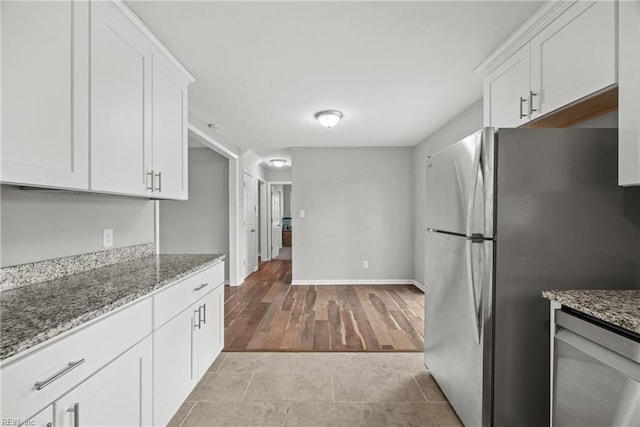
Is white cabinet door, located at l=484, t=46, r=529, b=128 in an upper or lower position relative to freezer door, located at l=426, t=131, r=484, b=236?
upper

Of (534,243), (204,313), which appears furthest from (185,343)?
(534,243)

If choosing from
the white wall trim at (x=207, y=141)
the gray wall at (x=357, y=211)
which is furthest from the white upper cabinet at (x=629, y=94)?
the gray wall at (x=357, y=211)

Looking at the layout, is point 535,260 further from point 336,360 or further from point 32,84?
point 32,84

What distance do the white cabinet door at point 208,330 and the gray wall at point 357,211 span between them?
278 cm

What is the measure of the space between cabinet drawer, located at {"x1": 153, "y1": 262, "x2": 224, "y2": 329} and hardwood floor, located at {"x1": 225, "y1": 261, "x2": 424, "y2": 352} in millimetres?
850

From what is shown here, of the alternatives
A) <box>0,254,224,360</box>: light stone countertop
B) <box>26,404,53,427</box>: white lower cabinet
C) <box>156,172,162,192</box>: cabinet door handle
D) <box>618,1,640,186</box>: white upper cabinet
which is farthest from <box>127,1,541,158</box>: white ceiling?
<box>26,404,53,427</box>: white lower cabinet

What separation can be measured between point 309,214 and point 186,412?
3.64 metres

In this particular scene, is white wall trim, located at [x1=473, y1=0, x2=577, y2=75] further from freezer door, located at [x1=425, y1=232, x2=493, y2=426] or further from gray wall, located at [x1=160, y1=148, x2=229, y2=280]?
gray wall, located at [x1=160, y1=148, x2=229, y2=280]

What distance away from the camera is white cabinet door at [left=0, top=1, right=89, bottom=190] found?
3.64 feet

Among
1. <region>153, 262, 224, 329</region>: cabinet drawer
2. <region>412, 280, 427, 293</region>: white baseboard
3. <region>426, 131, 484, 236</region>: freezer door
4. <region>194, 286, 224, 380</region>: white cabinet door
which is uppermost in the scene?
<region>426, 131, 484, 236</region>: freezer door

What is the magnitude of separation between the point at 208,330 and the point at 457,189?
2.02 m

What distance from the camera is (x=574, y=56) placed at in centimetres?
152

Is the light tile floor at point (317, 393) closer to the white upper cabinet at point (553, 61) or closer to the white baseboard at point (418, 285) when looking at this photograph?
the white upper cabinet at point (553, 61)

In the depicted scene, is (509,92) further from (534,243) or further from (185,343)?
(185,343)
